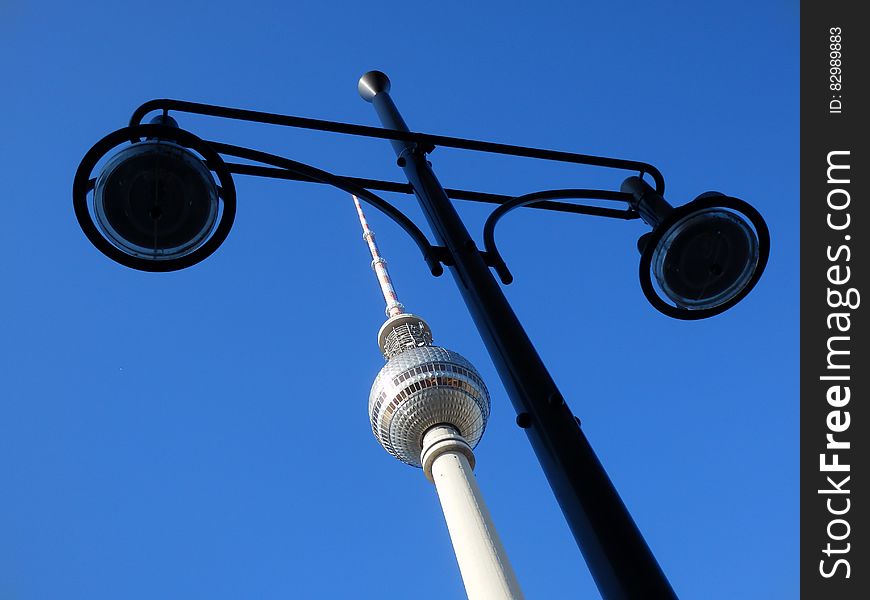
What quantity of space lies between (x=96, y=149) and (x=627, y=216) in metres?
3.48

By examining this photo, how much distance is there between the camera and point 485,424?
48.9m

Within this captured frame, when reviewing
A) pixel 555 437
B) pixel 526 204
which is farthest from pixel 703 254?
pixel 555 437

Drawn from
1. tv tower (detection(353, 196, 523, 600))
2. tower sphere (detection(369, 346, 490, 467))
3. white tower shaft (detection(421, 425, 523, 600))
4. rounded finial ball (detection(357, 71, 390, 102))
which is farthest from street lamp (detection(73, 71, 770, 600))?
tower sphere (detection(369, 346, 490, 467))

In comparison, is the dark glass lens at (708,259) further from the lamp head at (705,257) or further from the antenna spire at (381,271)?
the antenna spire at (381,271)

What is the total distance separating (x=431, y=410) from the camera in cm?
4581

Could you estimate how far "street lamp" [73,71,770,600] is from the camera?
12.6ft

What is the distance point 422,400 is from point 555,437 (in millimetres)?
43175

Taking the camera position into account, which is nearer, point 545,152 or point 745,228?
point 745,228

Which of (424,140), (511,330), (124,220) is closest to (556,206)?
(424,140)

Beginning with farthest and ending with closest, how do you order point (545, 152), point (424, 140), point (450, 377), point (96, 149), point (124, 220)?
1. point (450, 377)
2. point (545, 152)
3. point (424, 140)
4. point (124, 220)
5. point (96, 149)

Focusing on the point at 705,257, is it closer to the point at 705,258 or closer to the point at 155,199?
the point at 705,258

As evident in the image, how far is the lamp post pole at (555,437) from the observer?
2.72 m
